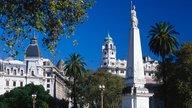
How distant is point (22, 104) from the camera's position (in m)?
90.7

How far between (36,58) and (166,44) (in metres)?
70.6

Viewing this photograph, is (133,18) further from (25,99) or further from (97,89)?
(25,99)

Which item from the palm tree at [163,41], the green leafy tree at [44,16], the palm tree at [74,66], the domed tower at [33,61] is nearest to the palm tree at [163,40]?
the palm tree at [163,41]

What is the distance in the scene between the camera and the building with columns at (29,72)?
120m

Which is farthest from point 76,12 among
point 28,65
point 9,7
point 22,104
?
point 28,65

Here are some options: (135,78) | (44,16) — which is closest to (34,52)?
(135,78)

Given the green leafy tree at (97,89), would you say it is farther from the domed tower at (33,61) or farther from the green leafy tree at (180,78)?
the domed tower at (33,61)

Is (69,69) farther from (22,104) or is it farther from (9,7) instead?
(9,7)

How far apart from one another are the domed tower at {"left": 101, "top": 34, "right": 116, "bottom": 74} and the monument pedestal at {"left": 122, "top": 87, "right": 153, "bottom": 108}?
123668 mm

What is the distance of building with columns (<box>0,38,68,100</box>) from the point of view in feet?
395

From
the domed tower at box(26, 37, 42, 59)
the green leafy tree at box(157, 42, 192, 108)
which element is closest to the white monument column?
the green leafy tree at box(157, 42, 192, 108)

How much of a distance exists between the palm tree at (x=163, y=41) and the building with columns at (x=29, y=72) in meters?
56.9

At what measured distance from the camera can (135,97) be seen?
5609 centimetres

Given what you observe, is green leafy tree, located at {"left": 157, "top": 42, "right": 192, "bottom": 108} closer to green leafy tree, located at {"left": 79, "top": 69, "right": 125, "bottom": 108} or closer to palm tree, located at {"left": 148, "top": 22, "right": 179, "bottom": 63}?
palm tree, located at {"left": 148, "top": 22, "right": 179, "bottom": 63}
